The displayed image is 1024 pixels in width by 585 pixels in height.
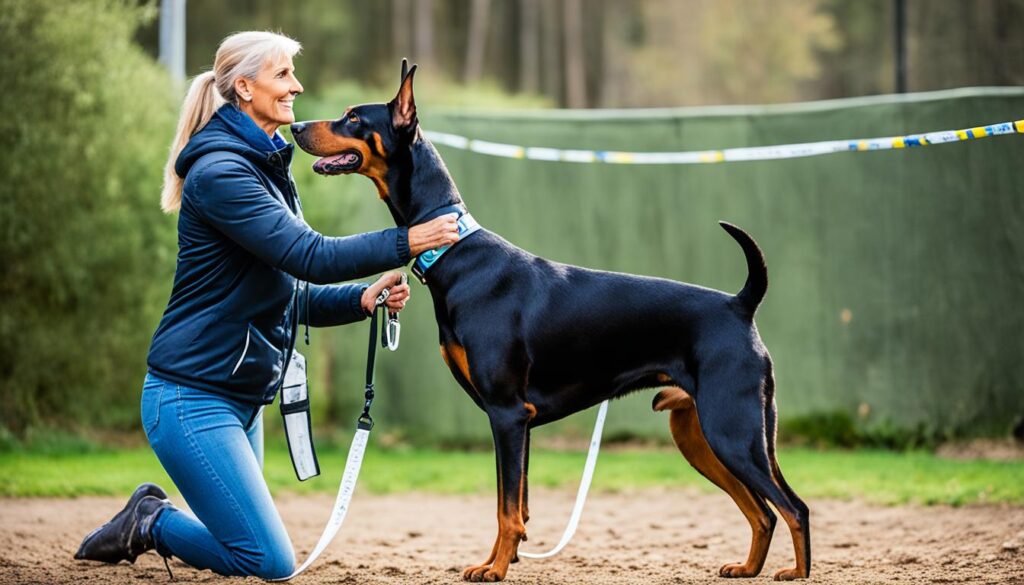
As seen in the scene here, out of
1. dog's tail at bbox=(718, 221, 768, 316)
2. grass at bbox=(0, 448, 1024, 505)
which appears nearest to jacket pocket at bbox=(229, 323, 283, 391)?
dog's tail at bbox=(718, 221, 768, 316)

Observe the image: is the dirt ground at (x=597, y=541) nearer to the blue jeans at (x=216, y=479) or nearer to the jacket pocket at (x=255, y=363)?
the blue jeans at (x=216, y=479)

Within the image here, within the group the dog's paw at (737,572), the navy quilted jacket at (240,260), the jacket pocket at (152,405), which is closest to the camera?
the navy quilted jacket at (240,260)

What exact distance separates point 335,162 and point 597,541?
240 cm

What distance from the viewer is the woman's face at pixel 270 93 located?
407 cm

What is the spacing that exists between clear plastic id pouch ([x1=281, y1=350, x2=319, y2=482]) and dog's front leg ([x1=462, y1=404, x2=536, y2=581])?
0.77 m

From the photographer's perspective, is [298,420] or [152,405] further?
[298,420]

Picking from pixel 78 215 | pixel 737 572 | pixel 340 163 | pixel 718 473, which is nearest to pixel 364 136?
pixel 340 163

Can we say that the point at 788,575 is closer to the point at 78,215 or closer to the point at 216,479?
the point at 216,479

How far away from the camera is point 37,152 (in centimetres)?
794

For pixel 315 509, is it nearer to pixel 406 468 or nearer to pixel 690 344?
pixel 406 468

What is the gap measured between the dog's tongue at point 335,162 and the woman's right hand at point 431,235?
40cm

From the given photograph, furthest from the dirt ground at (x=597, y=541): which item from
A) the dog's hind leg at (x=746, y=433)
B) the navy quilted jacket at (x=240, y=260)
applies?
the navy quilted jacket at (x=240, y=260)

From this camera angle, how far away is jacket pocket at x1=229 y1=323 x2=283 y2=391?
13.0 feet

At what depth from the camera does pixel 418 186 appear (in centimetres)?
414
